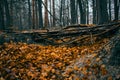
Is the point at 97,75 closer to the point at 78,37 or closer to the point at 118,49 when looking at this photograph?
the point at 118,49

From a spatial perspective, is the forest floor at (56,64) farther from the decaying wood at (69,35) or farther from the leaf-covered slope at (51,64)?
the decaying wood at (69,35)

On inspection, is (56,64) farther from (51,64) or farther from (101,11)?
(101,11)

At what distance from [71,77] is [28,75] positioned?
1323 mm

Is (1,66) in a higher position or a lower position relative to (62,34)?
lower

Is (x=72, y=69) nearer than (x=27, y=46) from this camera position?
Yes

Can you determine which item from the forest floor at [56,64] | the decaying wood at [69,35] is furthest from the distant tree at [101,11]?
the forest floor at [56,64]

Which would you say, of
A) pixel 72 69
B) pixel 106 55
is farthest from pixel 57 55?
pixel 106 55

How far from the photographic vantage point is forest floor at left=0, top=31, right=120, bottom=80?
250 inches

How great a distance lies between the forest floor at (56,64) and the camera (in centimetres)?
634

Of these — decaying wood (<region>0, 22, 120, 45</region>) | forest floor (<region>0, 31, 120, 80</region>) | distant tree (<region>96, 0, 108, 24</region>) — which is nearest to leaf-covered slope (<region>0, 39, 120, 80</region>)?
forest floor (<region>0, 31, 120, 80</region>)

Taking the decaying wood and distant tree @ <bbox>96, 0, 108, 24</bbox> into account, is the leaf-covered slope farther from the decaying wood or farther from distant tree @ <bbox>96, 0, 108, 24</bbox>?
distant tree @ <bbox>96, 0, 108, 24</bbox>

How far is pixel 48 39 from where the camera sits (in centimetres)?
1056

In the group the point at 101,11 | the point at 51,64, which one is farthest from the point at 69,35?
the point at 101,11

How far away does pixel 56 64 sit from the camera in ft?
24.7
